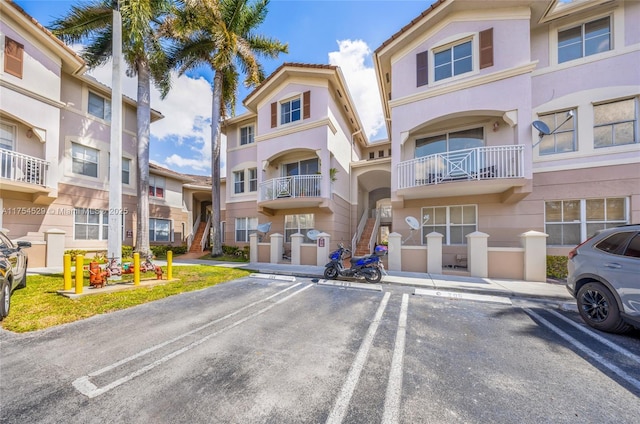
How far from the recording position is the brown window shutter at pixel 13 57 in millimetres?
10086

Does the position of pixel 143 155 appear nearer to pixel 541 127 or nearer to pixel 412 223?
pixel 412 223

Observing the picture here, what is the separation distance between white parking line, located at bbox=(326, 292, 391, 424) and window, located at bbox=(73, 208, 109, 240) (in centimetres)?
1558

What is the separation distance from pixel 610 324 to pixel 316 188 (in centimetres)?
1052

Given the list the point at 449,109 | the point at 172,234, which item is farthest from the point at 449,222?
the point at 172,234

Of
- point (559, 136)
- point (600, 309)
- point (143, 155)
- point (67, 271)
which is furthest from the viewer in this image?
point (143, 155)

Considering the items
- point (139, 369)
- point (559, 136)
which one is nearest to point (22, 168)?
point (139, 369)

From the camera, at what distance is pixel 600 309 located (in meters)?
4.40

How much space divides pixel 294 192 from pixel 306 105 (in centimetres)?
492

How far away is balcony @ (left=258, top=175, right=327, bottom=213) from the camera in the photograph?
41.2 ft

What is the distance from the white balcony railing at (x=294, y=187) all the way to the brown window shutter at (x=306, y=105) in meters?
3.49

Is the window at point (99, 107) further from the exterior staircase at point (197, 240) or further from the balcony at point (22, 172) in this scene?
the exterior staircase at point (197, 240)

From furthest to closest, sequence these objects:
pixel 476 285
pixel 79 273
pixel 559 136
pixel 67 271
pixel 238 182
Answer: pixel 238 182
pixel 559 136
pixel 476 285
pixel 67 271
pixel 79 273

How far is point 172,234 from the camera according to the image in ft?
59.7

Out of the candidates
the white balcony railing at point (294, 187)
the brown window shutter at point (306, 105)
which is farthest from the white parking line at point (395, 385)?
the brown window shutter at point (306, 105)
